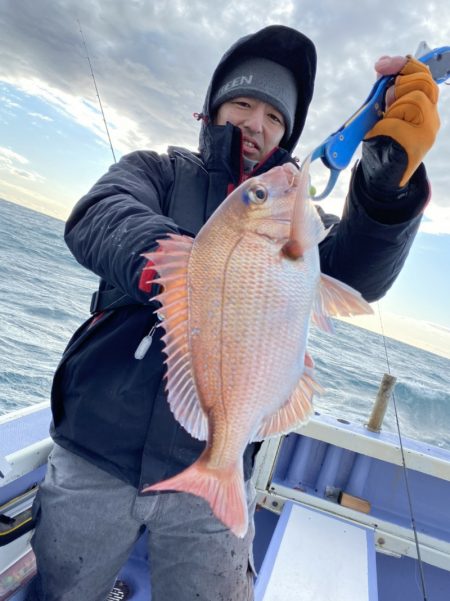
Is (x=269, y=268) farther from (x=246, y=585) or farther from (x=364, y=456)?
(x=364, y=456)

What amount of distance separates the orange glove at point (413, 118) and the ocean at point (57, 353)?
→ 2.33 m

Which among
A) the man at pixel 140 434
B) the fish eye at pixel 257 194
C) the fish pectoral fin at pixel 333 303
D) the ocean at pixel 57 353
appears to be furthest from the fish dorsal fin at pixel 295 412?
the ocean at pixel 57 353

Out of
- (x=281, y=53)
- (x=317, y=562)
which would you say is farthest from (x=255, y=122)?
(x=317, y=562)

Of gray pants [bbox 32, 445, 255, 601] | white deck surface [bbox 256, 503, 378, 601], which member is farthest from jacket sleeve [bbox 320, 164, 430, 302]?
white deck surface [bbox 256, 503, 378, 601]

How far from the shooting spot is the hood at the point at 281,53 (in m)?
2.79

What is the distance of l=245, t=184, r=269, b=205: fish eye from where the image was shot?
53.9 inches

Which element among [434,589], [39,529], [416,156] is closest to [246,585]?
[39,529]

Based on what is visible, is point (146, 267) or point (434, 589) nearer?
point (146, 267)

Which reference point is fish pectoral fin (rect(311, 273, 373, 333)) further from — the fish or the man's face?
the man's face

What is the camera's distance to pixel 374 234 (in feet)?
6.22

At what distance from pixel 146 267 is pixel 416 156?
112 centimetres

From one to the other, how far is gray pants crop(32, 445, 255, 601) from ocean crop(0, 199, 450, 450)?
2.26 m

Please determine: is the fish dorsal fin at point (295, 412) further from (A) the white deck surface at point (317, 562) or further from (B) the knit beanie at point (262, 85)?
(B) the knit beanie at point (262, 85)

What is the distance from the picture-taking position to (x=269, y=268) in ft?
4.38
